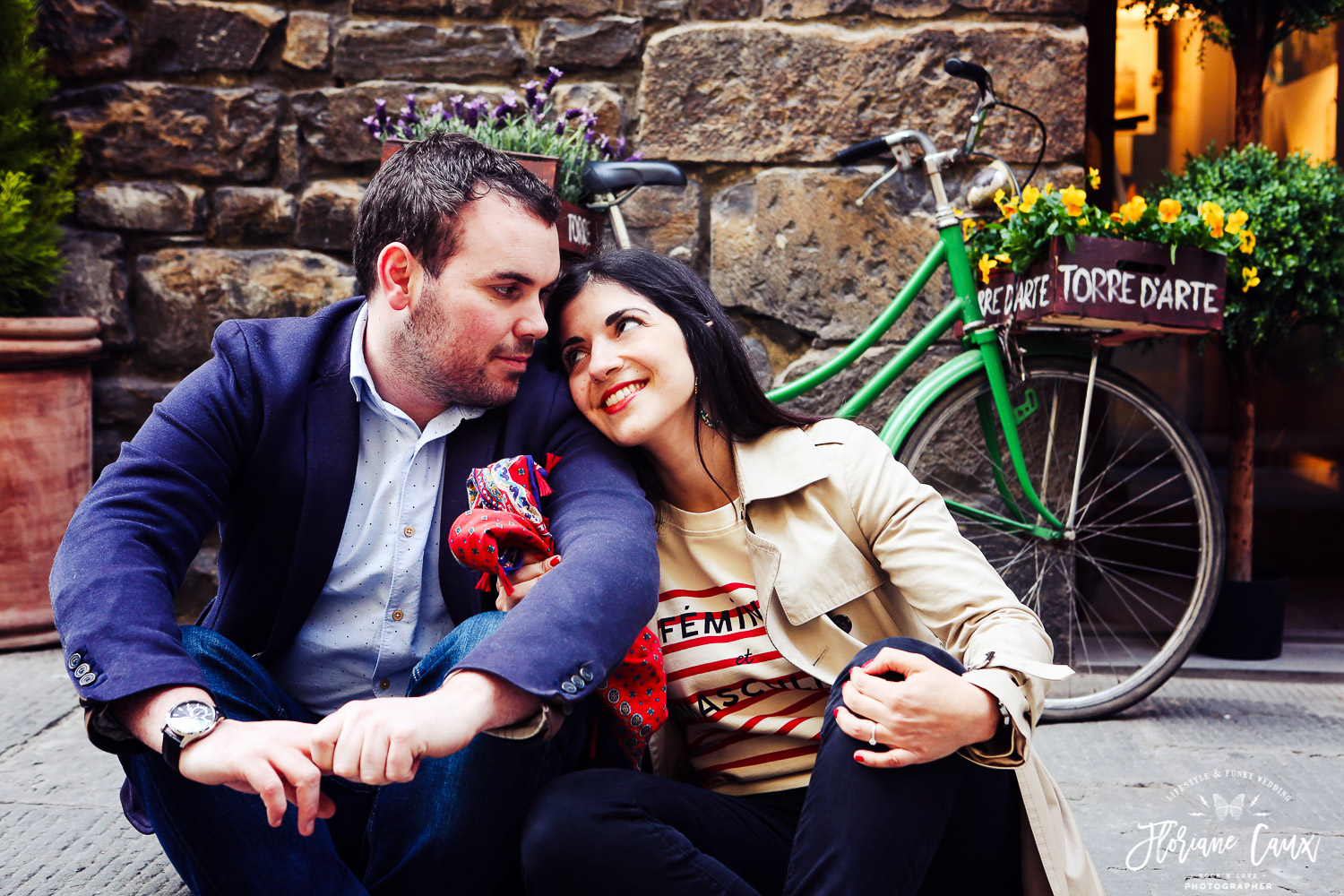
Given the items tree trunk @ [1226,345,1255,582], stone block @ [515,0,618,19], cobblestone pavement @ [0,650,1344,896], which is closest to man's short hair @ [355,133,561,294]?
cobblestone pavement @ [0,650,1344,896]

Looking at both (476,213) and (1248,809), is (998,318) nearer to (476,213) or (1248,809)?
(1248,809)

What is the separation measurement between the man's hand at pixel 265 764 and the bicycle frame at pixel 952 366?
1525 mm

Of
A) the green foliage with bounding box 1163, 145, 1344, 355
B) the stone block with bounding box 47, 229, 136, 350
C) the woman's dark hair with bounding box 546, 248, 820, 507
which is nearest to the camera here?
the woman's dark hair with bounding box 546, 248, 820, 507

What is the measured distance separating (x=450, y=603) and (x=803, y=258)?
64.6 inches

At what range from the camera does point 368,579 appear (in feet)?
5.05

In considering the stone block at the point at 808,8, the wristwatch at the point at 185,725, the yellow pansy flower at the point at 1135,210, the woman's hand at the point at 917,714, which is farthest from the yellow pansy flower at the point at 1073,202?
the wristwatch at the point at 185,725

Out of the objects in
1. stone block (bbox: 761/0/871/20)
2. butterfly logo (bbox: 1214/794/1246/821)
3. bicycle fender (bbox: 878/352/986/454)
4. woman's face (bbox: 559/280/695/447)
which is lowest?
butterfly logo (bbox: 1214/794/1246/821)

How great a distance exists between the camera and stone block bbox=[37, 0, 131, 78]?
2.82 metres

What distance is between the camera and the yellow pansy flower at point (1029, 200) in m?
2.30

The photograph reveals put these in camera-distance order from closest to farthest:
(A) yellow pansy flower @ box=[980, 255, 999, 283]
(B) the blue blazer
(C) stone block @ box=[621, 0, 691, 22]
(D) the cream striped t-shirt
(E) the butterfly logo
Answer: (B) the blue blazer
(D) the cream striped t-shirt
(E) the butterfly logo
(A) yellow pansy flower @ box=[980, 255, 999, 283]
(C) stone block @ box=[621, 0, 691, 22]

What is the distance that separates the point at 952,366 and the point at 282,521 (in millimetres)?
1614

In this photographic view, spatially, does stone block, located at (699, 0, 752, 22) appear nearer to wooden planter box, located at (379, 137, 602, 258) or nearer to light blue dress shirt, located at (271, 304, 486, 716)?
wooden planter box, located at (379, 137, 602, 258)

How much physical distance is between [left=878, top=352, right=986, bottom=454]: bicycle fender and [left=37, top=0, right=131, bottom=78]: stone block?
2.32 meters

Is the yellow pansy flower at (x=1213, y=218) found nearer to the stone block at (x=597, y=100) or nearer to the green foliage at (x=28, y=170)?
the stone block at (x=597, y=100)
